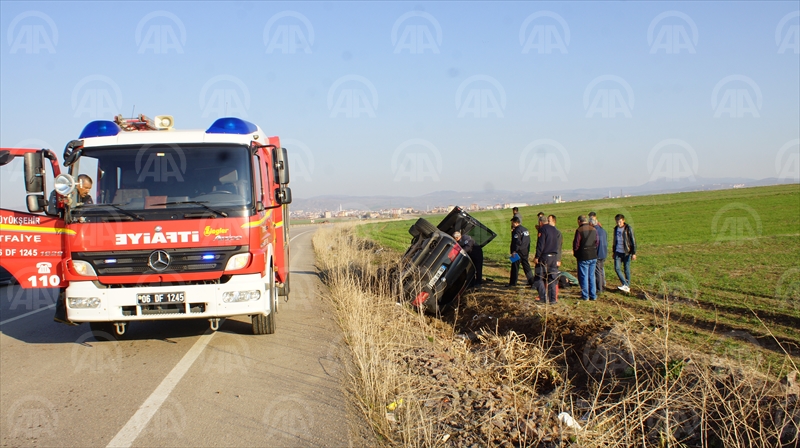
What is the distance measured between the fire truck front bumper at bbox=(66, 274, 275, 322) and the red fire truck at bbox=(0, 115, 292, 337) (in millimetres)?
12

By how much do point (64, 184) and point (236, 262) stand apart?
2.23 meters

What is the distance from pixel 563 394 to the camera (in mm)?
4805

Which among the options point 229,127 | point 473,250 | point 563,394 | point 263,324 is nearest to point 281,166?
point 229,127

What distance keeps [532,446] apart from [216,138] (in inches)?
219

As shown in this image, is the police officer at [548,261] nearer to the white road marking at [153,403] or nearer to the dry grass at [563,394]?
the dry grass at [563,394]

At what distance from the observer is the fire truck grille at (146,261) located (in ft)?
22.9

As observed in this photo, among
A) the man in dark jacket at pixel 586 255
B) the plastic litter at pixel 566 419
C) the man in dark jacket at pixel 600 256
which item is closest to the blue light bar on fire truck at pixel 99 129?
the plastic litter at pixel 566 419

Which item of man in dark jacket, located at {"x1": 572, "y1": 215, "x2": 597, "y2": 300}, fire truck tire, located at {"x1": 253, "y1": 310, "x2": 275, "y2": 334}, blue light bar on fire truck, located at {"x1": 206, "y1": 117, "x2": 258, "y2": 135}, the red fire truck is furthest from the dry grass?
blue light bar on fire truck, located at {"x1": 206, "y1": 117, "x2": 258, "y2": 135}

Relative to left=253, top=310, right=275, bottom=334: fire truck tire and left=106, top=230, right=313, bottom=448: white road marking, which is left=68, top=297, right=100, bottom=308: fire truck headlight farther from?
left=253, top=310, right=275, bottom=334: fire truck tire

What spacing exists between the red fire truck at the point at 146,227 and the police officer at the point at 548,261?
551 cm

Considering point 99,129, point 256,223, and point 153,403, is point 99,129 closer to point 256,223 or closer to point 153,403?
point 256,223

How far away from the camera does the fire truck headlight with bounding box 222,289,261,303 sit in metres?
7.12

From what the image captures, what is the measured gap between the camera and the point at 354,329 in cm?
788

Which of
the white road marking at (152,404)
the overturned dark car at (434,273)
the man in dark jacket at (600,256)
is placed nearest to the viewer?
the white road marking at (152,404)
